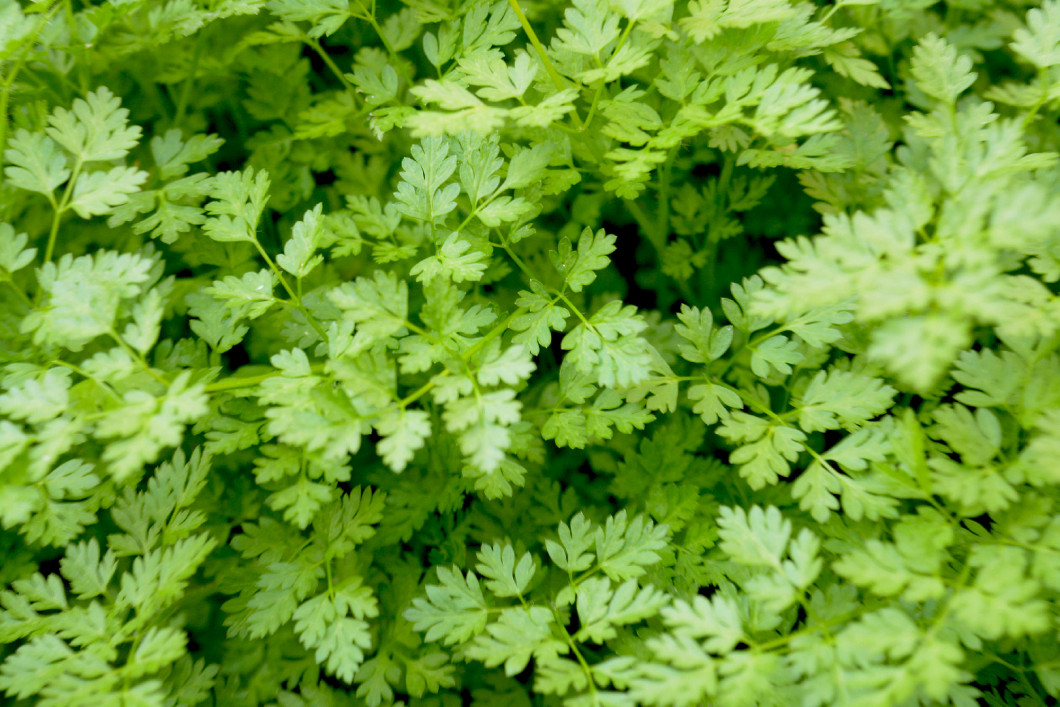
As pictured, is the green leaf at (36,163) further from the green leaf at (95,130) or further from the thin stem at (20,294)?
the thin stem at (20,294)

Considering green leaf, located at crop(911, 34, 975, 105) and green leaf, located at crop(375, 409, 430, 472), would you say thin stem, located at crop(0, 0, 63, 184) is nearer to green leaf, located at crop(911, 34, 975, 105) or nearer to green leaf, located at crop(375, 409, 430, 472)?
green leaf, located at crop(375, 409, 430, 472)

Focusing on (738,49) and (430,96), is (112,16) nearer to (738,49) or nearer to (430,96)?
(430,96)

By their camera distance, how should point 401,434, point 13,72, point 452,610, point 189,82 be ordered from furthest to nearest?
point 189,82 → point 13,72 → point 452,610 → point 401,434

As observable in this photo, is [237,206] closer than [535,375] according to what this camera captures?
Yes

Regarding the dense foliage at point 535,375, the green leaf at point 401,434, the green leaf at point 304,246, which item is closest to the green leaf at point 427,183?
the dense foliage at point 535,375

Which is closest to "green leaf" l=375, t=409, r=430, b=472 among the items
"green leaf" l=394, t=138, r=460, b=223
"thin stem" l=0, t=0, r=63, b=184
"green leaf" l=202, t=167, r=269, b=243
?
"green leaf" l=394, t=138, r=460, b=223

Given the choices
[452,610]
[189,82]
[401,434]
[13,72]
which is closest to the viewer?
[401,434]

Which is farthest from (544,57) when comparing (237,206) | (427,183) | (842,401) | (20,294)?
(20,294)

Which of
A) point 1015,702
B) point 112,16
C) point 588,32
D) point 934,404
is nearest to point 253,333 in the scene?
point 112,16

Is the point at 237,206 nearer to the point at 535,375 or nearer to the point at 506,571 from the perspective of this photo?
the point at 535,375
